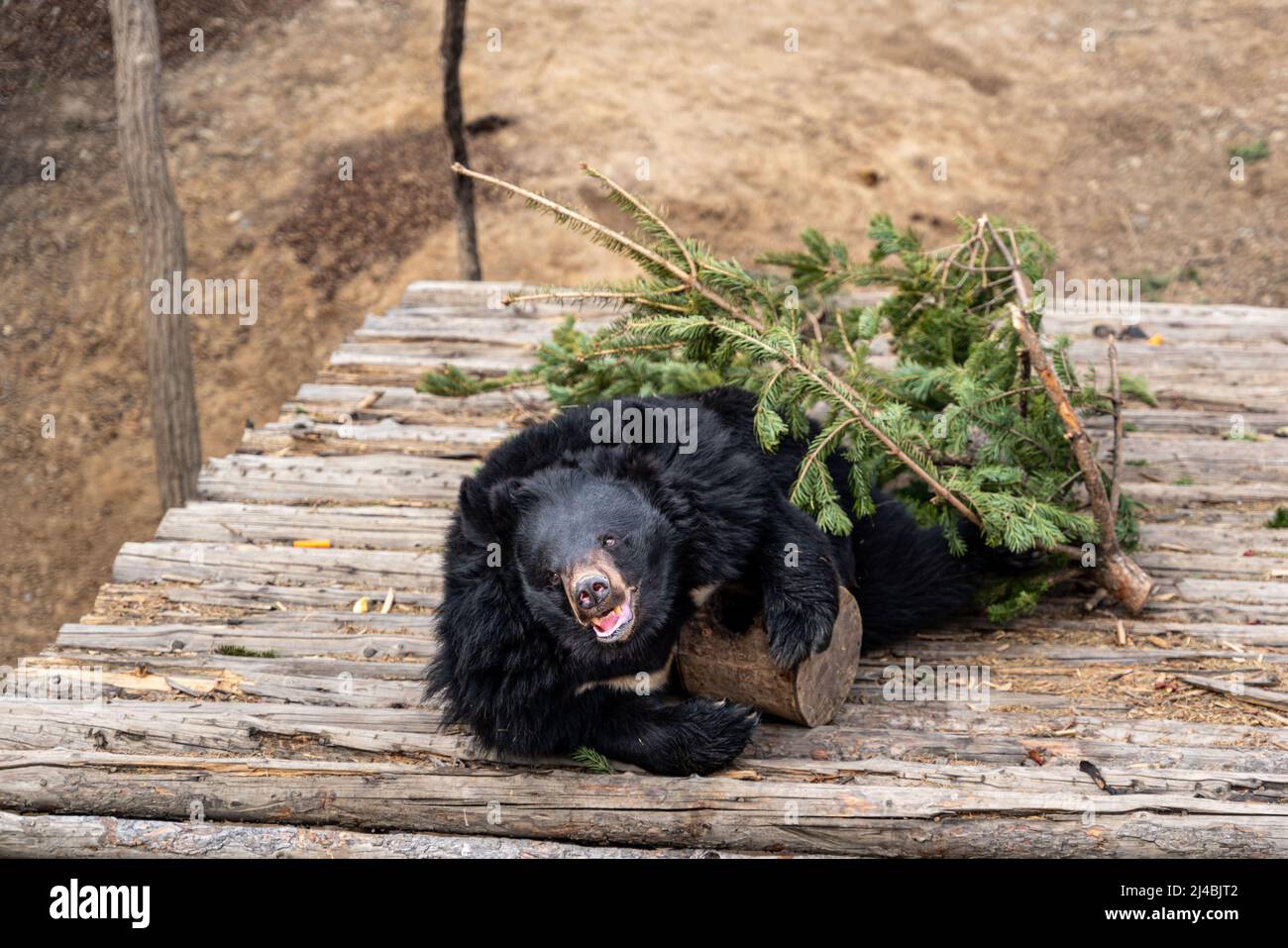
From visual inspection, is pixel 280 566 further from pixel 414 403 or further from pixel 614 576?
pixel 614 576

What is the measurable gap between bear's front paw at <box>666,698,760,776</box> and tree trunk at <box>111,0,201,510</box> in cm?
545

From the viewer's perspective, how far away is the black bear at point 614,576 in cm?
332

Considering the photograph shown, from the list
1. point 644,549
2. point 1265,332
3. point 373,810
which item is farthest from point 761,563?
point 1265,332

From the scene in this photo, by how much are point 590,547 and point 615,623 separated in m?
0.21

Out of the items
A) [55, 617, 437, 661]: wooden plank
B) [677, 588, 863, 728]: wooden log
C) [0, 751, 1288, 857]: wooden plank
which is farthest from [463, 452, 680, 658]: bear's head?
[55, 617, 437, 661]: wooden plank

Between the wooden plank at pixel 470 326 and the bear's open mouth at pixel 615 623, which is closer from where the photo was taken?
the bear's open mouth at pixel 615 623

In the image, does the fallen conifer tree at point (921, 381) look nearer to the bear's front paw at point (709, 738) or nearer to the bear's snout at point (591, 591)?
the bear's front paw at point (709, 738)

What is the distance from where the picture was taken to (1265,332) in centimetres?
603

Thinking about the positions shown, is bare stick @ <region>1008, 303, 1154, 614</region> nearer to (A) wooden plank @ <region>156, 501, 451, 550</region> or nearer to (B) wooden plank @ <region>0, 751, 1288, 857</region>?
(B) wooden plank @ <region>0, 751, 1288, 857</region>

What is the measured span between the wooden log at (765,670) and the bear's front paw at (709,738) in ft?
0.52

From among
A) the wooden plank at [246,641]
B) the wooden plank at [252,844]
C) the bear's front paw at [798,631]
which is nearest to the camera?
the wooden plank at [252,844]

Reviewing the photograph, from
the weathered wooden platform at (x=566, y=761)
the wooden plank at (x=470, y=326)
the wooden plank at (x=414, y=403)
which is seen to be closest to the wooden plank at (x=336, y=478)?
the weathered wooden platform at (x=566, y=761)

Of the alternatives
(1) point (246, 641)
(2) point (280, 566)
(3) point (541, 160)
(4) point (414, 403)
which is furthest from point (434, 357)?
(3) point (541, 160)

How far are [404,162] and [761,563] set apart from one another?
9228 millimetres
